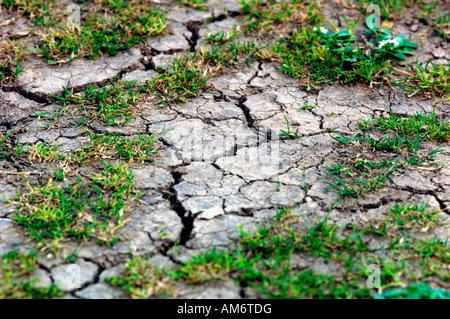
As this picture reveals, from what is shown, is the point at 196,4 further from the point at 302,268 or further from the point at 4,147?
the point at 302,268

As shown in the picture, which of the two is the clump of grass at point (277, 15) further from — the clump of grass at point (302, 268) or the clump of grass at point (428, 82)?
the clump of grass at point (302, 268)

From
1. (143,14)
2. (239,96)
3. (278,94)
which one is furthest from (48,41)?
(278,94)

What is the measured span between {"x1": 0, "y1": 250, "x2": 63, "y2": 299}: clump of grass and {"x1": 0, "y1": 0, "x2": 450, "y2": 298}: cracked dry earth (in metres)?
0.05

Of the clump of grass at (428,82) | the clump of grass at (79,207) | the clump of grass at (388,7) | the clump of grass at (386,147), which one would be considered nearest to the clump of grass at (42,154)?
the clump of grass at (79,207)

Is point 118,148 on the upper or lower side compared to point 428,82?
lower

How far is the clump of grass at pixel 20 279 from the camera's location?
195 centimetres

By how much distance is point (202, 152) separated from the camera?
2795 mm

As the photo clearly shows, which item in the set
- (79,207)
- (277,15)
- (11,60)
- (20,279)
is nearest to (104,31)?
(11,60)

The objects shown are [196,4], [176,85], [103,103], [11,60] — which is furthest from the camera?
[196,4]

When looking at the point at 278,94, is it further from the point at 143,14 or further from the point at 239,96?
the point at 143,14

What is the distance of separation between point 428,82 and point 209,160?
169cm

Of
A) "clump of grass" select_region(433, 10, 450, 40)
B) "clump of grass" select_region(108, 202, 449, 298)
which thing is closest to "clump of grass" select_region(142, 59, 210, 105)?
"clump of grass" select_region(108, 202, 449, 298)

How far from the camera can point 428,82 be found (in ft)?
10.6
